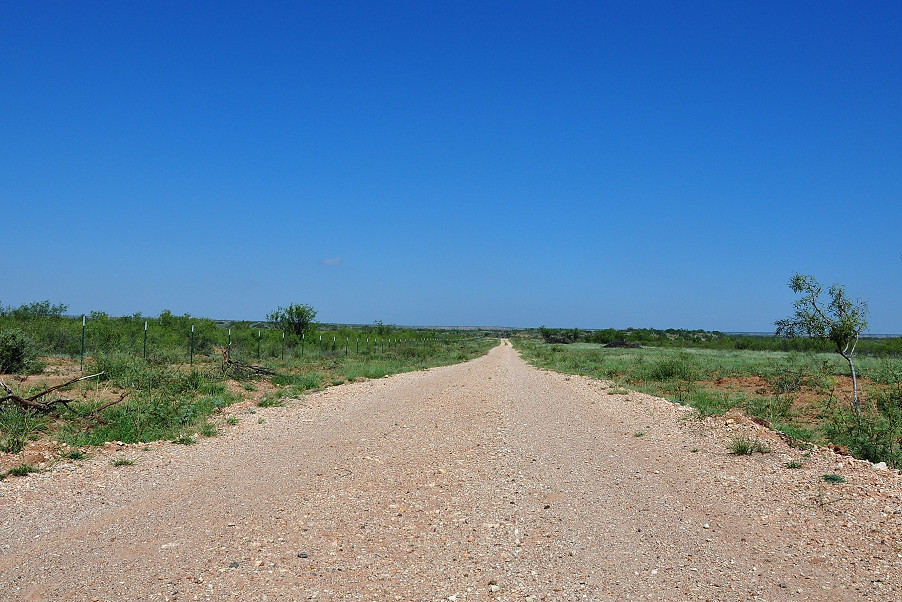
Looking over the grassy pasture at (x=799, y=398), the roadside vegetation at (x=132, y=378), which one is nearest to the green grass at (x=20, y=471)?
the roadside vegetation at (x=132, y=378)

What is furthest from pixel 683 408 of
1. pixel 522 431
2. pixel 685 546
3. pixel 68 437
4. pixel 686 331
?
pixel 686 331

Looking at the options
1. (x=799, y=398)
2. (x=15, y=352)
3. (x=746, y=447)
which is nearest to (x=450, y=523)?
(x=746, y=447)

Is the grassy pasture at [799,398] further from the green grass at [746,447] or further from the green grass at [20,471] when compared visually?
the green grass at [20,471]

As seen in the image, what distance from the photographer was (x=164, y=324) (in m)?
37.9

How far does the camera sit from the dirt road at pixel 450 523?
4.76m

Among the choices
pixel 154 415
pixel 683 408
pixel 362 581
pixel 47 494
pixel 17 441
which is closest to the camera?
pixel 362 581

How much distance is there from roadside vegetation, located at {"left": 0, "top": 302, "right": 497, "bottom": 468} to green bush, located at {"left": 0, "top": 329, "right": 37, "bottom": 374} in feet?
0.09

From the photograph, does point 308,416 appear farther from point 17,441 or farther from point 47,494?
point 47,494

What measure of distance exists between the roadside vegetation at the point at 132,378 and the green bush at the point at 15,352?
3cm

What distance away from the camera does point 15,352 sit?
66.5 ft

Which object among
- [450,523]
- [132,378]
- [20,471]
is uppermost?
[132,378]

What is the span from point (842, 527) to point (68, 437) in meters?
10.4

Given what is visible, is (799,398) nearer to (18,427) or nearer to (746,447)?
(746,447)

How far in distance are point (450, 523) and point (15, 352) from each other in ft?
65.6
